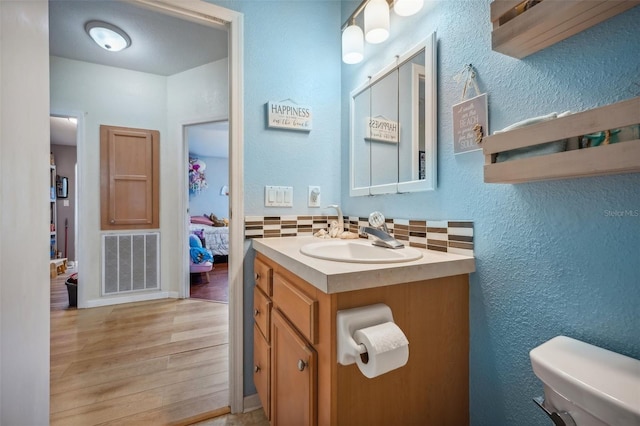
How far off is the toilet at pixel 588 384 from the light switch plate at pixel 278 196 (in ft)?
3.97

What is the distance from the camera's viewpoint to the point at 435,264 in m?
0.83

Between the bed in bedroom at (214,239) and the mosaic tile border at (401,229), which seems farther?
the bed in bedroom at (214,239)

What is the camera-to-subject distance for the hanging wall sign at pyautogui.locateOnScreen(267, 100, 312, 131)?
149 centimetres

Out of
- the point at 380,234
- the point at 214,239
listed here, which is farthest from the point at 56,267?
the point at 380,234

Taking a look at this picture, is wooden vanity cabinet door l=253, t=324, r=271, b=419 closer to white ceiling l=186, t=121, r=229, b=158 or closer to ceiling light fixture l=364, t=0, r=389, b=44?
ceiling light fixture l=364, t=0, r=389, b=44

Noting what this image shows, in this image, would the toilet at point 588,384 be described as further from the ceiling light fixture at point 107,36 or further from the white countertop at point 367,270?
the ceiling light fixture at point 107,36

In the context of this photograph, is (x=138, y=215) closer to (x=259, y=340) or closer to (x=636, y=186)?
(x=259, y=340)

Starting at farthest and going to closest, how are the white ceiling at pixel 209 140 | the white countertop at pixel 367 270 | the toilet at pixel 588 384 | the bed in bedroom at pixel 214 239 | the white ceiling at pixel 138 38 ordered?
the bed in bedroom at pixel 214 239
the white ceiling at pixel 209 140
the white ceiling at pixel 138 38
the white countertop at pixel 367 270
the toilet at pixel 588 384

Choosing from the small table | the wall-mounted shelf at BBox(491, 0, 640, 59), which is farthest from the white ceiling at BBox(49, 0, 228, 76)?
the small table

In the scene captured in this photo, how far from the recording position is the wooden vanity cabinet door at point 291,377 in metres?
0.78

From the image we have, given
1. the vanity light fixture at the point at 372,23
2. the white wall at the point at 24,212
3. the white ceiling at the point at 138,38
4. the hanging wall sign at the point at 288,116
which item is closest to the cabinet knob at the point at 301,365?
the white wall at the point at 24,212

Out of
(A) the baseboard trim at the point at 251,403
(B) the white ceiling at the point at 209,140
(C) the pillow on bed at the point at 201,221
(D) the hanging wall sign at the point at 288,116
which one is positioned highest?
(B) the white ceiling at the point at 209,140

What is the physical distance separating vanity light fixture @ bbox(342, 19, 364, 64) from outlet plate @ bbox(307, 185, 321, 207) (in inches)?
28.4

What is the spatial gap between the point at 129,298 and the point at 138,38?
99.3 inches
